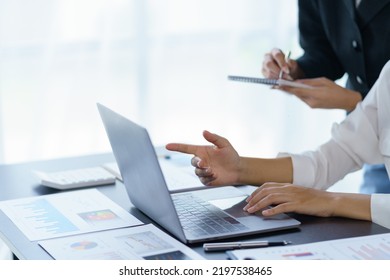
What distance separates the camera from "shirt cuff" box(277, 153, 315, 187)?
1783 mm

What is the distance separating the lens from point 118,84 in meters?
3.16

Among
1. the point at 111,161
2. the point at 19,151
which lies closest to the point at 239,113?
the point at 19,151

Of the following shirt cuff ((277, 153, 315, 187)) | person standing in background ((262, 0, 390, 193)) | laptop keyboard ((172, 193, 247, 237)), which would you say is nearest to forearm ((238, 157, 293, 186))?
shirt cuff ((277, 153, 315, 187))

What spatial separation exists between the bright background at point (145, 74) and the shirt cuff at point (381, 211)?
1.81 meters

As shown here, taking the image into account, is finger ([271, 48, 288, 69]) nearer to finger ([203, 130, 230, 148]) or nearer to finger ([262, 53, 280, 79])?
finger ([262, 53, 280, 79])

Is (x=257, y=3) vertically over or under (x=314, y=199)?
over

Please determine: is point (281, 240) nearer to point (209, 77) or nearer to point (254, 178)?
point (254, 178)

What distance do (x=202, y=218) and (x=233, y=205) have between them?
12 cm

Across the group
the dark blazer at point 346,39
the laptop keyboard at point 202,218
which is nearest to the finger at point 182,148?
the laptop keyboard at point 202,218

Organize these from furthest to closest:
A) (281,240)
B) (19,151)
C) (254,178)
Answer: (19,151) → (254,178) → (281,240)

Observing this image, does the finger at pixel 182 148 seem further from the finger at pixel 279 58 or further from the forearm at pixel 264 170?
the finger at pixel 279 58

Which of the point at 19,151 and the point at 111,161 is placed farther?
the point at 19,151
